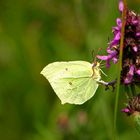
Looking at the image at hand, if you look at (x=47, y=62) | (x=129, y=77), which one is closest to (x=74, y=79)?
(x=129, y=77)

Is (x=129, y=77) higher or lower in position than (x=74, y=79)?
higher

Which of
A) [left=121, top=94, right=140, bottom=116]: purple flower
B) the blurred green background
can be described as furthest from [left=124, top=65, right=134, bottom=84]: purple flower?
the blurred green background

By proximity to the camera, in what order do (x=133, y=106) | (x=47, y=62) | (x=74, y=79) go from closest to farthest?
(x=133, y=106) → (x=74, y=79) → (x=47, y=62)

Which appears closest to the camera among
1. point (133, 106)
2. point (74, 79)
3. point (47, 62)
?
point (133, 106)

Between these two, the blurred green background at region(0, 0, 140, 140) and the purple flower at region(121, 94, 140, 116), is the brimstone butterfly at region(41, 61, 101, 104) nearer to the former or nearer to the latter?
the purple flower at region(121, 94, 140, 116)

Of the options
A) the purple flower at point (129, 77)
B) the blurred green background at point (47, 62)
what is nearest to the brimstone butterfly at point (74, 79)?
the purple flower at point (129, 77)

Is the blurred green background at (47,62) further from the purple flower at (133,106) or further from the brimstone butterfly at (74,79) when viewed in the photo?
the purple flower at (133,106)

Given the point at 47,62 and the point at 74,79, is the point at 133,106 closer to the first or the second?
the point at 74,79
